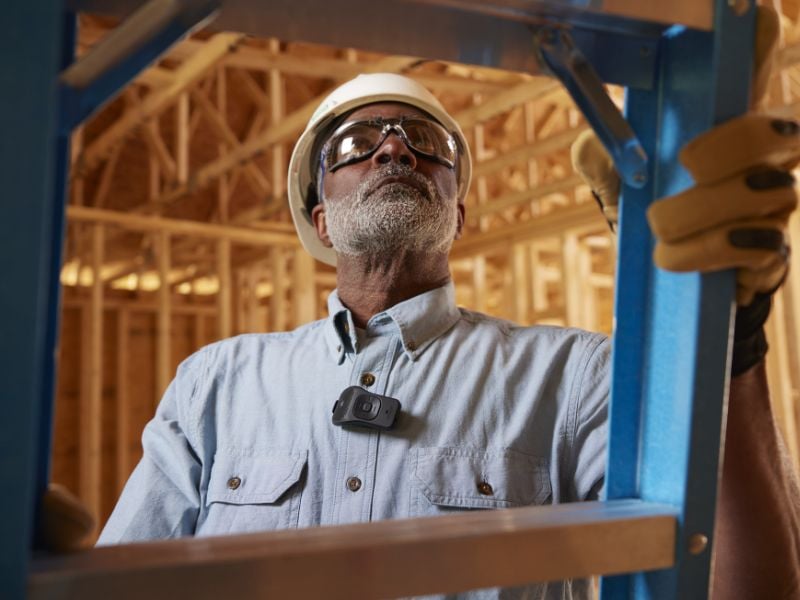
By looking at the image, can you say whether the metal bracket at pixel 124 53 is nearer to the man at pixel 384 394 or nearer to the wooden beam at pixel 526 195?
the man at pixel 384 394

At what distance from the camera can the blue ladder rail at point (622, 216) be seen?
0.59 m

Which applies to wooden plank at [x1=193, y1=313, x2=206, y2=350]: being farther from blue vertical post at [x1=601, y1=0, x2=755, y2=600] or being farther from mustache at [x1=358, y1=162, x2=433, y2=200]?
blue vertical post at [x1=601, y1=0, x2=755, y2=600]

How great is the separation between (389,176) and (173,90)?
3.40m

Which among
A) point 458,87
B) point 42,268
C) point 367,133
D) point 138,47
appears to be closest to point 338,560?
point 42,268

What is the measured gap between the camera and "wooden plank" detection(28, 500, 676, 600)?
64cm

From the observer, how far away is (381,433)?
5.82 ft

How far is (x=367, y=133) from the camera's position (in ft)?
7.34

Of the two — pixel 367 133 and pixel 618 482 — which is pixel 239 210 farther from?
pixel 618 482

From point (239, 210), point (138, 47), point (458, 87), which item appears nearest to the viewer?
point (138, 47)

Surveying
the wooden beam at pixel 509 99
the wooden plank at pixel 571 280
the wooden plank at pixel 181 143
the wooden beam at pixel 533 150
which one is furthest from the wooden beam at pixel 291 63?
the wooden plank at pixel 571 280

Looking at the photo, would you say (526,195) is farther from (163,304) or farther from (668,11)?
(668,11)

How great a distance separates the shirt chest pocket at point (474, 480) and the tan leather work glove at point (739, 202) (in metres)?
0.88

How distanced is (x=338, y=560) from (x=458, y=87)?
494 centimetres

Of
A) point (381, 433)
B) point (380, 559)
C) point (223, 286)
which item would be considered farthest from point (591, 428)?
point (223, 286)
